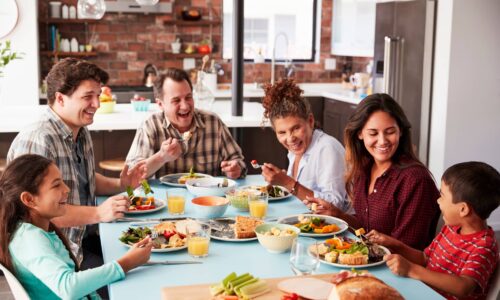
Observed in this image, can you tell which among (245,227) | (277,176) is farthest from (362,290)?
(277,176)

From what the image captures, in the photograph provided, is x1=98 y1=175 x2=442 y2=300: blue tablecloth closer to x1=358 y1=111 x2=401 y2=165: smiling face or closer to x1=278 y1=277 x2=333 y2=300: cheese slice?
x1=278 y1=277 x2=333 y2=300: cheese slice

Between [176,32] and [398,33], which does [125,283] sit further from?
[176,32]

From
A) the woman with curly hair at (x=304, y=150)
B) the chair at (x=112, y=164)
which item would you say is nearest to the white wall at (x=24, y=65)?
the chair at (x=112, y=164)

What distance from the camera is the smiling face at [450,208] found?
7.00 ft

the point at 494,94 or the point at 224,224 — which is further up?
A: the point at 494,94

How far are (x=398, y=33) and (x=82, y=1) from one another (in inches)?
102

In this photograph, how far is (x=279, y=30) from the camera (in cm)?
802

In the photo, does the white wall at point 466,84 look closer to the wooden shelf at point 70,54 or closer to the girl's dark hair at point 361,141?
the girl's dark hair at point 361,141

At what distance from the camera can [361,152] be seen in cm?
278

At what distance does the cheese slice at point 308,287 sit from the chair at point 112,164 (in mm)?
2926

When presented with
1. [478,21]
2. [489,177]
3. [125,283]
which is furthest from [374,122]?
[478,21]

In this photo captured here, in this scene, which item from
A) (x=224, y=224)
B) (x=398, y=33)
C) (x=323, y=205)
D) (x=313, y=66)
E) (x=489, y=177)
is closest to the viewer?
(x=489, y=177)

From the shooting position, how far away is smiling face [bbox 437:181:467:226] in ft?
7.00

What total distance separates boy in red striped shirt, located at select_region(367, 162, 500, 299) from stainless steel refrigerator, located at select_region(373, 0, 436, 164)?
3.17 meters
